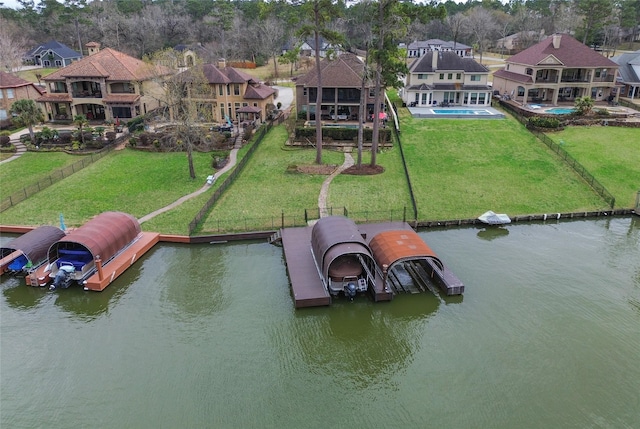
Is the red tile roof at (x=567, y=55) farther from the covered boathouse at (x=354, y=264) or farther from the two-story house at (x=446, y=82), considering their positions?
the covered boathouse at (x=354, y=264)

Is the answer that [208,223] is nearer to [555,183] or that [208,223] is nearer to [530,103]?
[555,183]

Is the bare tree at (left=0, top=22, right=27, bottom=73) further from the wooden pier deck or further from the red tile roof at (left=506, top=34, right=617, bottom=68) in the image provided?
the red tile roof at (left=506, top=34, right=617, bottom=68)

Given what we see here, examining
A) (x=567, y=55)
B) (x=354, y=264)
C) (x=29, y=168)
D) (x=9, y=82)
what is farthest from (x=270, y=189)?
(x=567, y=55)

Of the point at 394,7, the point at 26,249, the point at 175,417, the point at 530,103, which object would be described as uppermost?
the point at 394,7

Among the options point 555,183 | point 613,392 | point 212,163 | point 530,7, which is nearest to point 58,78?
point 212,163

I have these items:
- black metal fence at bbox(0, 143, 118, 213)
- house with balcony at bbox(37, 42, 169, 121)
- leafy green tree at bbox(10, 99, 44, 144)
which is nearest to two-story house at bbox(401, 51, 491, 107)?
house with balcony at bbox(37, 42, 169, 121)

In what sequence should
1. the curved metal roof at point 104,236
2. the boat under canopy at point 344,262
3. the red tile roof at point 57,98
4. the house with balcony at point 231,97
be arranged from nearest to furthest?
the boat under canopy at point 344,262
the curved metal roof at point 104,236
the house with balcony at point 231,97
the red tile roof at point 57,98

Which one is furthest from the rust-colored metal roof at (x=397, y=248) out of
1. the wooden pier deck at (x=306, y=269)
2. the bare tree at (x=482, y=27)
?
the bare tree at (x=482, y=27)
